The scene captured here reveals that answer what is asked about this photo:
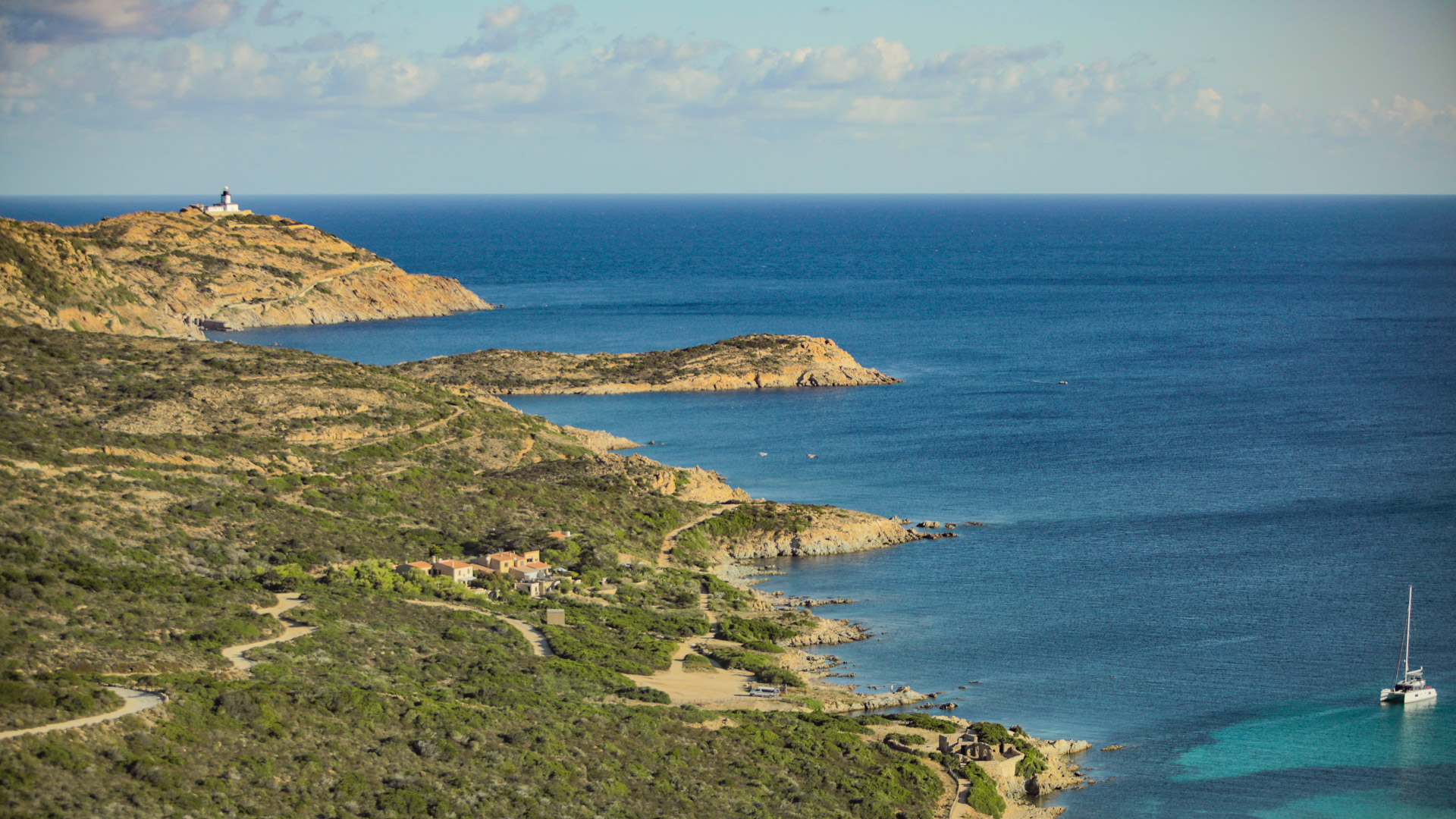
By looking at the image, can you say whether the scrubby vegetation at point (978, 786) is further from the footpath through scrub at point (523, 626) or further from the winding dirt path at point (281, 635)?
the winding dirt path at point (281, 635)

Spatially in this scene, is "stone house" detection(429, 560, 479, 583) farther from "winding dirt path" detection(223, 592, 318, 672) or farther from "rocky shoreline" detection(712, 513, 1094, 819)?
"rocky shoreline" detection(712, 513, 1094, 819)

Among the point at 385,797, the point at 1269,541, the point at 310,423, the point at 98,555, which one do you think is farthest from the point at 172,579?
the point at 1269,541

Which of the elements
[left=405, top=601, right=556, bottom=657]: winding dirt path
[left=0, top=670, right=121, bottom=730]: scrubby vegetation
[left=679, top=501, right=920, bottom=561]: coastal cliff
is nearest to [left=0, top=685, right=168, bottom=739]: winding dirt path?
[left=0, top=670, right=121, bottom=730]: scrubby vegetation

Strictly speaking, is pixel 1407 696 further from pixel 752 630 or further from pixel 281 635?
pixel 281 635

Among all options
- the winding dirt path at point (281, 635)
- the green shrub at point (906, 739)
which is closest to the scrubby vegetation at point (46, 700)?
the winding dirt path at point (281, 635)

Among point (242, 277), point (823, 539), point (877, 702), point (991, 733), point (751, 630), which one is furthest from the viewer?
point (242, 277)

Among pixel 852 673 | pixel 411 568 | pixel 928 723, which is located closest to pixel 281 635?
pixel 411 568

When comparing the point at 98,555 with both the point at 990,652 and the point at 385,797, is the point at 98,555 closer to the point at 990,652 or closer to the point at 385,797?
the point at 385,797

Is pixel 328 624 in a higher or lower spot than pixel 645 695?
higher
